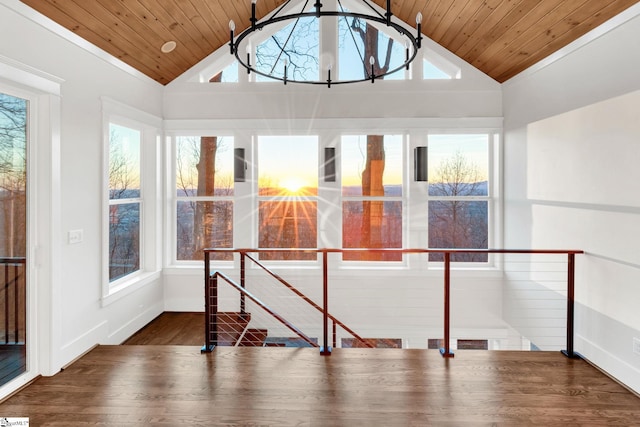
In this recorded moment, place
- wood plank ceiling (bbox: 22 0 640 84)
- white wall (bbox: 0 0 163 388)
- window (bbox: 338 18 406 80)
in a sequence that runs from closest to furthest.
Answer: white wall (bbox: 0 0 163 388) < wood plank ceiling (bbox: 22 0 640 84) < window (bbox: 338 18 406 80)

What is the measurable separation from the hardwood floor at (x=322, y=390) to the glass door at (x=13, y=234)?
0.33m

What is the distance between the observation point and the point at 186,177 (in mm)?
5270

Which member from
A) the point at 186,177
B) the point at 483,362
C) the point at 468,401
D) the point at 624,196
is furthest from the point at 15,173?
the point at 624,196

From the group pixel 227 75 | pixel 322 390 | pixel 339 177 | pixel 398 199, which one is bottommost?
pixel 322 390

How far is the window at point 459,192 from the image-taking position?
5.10 metres

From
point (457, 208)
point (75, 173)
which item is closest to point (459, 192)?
point (457, 208)

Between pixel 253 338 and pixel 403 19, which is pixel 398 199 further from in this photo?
pixel 253 338

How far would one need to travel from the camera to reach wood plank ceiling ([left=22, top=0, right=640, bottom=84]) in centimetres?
323

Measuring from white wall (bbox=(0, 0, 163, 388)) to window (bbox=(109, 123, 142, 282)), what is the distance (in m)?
0.43

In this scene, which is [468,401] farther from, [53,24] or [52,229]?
[53,24]

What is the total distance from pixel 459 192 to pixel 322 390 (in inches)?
131

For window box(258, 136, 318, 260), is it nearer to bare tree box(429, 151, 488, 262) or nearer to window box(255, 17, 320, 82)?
window box(255, 17, 320, 82)

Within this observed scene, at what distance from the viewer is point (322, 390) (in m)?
2.84

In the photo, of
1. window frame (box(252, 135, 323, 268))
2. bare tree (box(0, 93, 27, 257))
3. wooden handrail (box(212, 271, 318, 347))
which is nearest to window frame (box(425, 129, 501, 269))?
window frame (box(252, 135, 323, 268))
